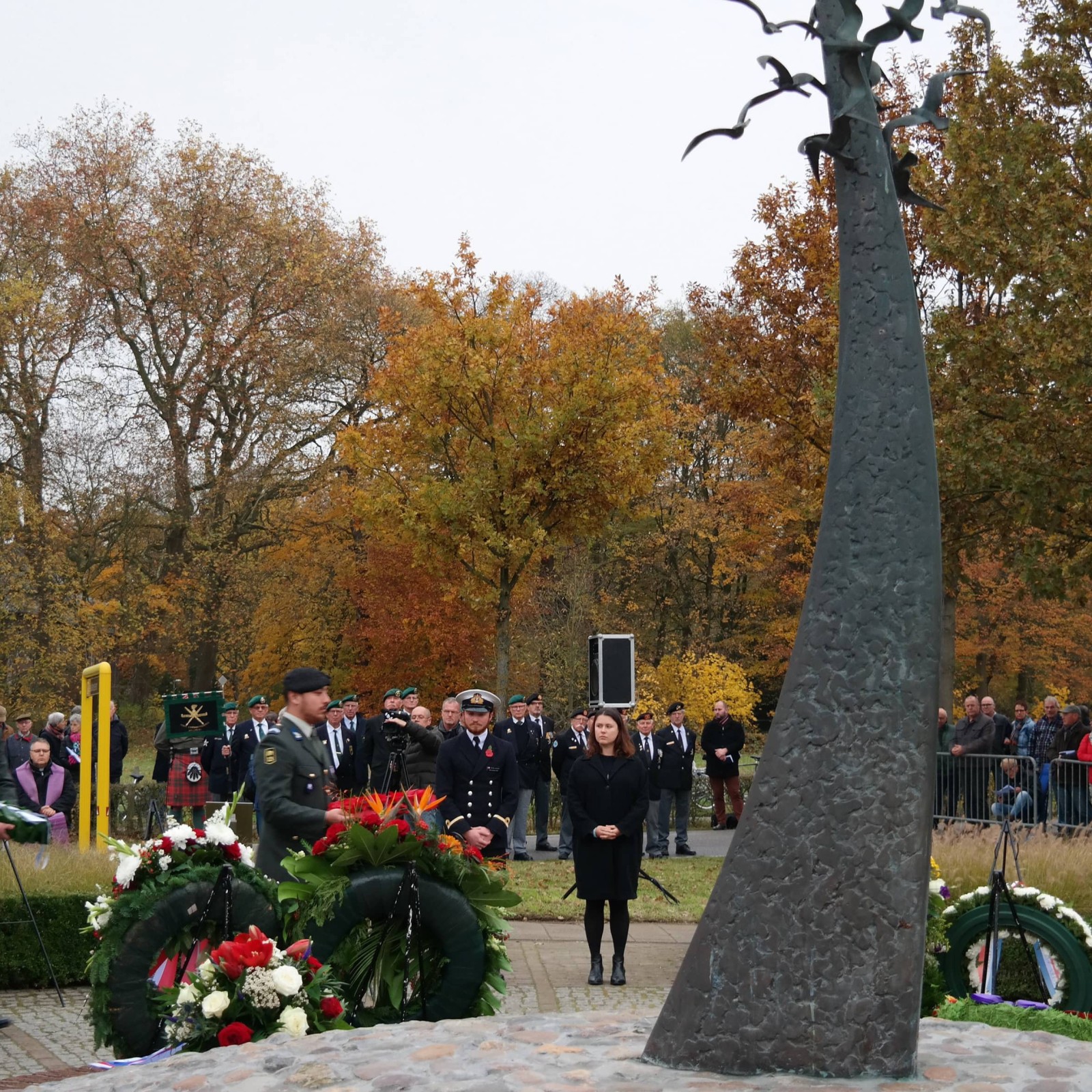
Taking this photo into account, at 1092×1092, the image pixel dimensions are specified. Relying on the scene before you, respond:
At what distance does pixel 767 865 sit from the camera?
17.2ft

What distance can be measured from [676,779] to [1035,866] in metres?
7.05

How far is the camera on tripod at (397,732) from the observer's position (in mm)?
12971

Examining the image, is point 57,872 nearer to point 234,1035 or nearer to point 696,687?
point 234,1035

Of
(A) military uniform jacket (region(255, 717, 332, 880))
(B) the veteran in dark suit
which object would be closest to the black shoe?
(A) military uniform jacket (region(255, 717, 332, 880))

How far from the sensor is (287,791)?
6836mm

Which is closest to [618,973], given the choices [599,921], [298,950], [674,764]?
[599,921]

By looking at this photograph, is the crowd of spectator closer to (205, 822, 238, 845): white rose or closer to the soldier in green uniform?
the soldier in green uniform

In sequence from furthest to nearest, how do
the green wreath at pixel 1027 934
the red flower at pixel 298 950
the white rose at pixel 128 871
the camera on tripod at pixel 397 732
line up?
1. the camera on tripod at pixel 397 732
2. the green wreath at pixel 1027 934
3. the white rose at pixel 128 871
4. the red flower at pixel 298 950

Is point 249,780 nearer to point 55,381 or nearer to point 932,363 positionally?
point 932,363

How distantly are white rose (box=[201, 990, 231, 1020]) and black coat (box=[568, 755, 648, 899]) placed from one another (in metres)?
3.62

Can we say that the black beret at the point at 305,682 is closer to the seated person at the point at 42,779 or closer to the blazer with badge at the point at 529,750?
the seated person at the point at 42,779

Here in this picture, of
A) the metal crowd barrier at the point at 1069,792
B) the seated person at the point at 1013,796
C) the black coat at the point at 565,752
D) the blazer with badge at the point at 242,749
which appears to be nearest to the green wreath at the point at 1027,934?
the metal crowd barrier at the point at 1069,792

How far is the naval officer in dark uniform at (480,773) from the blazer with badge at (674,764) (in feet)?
20.8

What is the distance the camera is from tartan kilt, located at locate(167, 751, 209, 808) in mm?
17766
